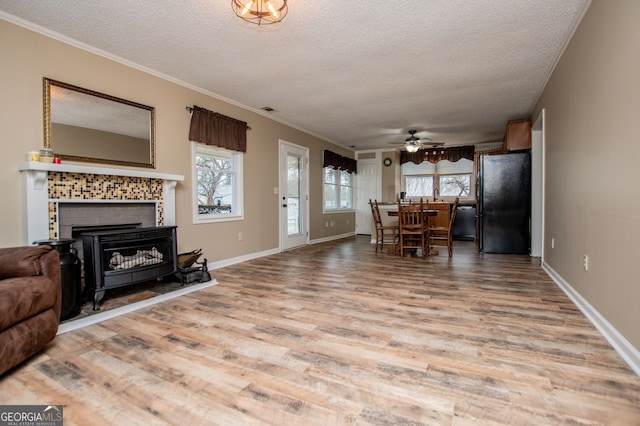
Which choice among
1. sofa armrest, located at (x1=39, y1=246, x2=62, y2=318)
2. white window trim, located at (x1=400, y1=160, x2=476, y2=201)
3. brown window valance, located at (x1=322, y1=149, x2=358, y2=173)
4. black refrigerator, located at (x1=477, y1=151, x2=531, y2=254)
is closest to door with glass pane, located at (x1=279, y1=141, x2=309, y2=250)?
brown window valance, located at (x1=322, y1=149, x2=358, y2=173)

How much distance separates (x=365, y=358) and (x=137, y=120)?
334cm

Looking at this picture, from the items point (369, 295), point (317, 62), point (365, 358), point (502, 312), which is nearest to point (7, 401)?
point (365, 358)

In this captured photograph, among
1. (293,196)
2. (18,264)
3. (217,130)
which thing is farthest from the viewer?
(293,196)

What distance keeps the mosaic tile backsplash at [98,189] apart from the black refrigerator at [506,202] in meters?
4.93

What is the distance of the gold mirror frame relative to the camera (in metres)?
2.85

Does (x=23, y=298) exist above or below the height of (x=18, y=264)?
below

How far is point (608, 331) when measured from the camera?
6.66ft

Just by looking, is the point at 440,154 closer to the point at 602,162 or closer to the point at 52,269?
the point at 602,162

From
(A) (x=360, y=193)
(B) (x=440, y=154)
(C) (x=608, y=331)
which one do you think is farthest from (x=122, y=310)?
(B) (x=440, y=154)

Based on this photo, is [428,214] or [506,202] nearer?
[506,202]

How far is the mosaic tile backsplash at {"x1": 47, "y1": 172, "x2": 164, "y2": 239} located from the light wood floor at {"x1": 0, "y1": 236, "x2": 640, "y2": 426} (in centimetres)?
119

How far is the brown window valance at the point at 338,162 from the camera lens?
23.9 feet

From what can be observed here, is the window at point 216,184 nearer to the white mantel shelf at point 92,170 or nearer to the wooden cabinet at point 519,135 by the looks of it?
the white mantel shelf at point 92,170

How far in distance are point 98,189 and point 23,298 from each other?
1.59 metres
